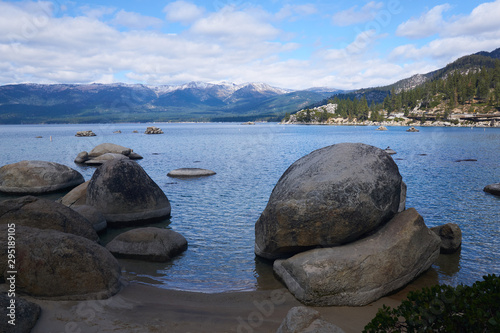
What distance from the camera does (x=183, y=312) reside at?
9.75m

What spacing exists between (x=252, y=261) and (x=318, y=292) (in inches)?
172

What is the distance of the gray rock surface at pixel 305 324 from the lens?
7500 mm

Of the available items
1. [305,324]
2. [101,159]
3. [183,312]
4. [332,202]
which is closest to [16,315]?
[183,312]

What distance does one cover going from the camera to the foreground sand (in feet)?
28.8

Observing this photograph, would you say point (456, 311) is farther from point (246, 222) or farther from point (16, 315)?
point (246, 222)

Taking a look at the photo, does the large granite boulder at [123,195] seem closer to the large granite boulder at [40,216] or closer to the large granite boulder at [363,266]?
the large granite boulder at [40,216]

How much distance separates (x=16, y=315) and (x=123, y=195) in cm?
1139

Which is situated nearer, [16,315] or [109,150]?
[16,315]

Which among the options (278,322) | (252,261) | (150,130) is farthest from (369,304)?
(150,130)

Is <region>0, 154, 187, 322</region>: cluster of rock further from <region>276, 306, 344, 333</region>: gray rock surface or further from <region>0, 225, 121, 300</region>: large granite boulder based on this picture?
<region>276, 306, 344, 333</region>: gray rock surface

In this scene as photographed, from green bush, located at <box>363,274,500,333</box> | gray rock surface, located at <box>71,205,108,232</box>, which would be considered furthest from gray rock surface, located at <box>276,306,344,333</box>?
gray rock surface, located at <box>71,205,108,232</box>

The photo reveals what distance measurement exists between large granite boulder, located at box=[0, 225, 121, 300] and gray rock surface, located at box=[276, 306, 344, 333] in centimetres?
578

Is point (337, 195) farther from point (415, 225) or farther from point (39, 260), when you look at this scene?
point (39, 260)

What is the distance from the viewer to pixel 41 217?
42.3ft
